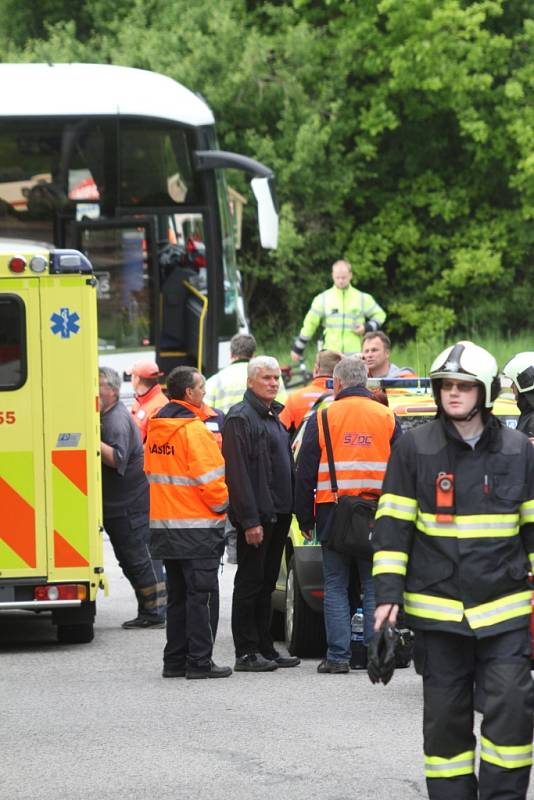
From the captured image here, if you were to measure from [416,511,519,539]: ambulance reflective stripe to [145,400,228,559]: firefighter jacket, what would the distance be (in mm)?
3745

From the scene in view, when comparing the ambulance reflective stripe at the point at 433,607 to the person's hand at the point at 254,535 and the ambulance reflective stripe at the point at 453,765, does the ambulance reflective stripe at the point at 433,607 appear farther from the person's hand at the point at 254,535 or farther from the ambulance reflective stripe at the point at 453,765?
the person's hand at the point at 254,535

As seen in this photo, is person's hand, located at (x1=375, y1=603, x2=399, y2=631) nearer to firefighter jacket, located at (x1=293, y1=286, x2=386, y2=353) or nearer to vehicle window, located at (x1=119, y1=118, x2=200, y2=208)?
firefighter jacket, located at (x1=293, y1=286, x2=386, y2=353)

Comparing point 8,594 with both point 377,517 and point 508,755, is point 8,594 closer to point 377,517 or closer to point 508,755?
point 377,517

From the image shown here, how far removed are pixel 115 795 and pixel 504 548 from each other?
6.22 feet

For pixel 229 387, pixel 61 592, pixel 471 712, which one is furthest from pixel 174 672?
pixel 471 712

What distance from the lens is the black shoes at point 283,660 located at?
1002 cm

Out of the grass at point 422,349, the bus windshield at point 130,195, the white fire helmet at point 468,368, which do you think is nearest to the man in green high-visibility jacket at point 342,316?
the bus windshield at point 130,195

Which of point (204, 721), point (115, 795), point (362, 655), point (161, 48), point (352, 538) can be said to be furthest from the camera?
point (161, 48)

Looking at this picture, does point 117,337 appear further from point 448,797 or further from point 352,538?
point 448,797

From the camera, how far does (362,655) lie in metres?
9.97

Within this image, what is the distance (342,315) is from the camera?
18.4 meters

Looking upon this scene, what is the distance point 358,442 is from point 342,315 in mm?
9026

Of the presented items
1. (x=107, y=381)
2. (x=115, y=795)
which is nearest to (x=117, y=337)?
(x=107, y=381)

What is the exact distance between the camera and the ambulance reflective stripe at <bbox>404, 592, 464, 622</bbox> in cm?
568
